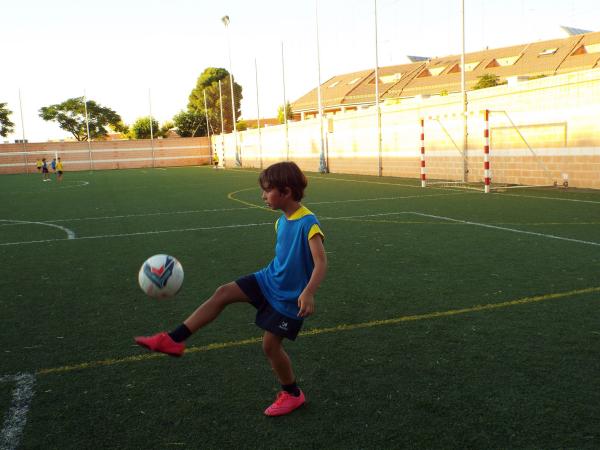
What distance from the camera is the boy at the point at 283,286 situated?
10.8 feet

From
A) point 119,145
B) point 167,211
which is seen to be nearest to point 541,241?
point 167,211

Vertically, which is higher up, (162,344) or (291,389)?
(162,344)

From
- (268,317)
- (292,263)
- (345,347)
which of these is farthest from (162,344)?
(345,347)

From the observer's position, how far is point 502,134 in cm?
1938

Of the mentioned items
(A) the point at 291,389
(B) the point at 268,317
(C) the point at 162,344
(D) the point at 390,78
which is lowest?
(A) the point at 291,389

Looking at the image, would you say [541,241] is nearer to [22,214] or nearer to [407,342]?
[407,342]

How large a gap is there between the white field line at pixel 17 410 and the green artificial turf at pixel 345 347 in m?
0.05

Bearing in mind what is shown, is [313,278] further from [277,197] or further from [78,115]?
[78,115]

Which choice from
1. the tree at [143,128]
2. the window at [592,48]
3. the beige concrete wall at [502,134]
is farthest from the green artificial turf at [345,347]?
the tree at [143,128]

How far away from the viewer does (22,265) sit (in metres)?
8.18

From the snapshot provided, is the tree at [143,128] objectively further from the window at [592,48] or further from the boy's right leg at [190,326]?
the boy's right leg at [190,326]

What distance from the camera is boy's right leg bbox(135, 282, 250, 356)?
3.38 m

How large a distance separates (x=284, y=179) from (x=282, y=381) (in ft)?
4.00

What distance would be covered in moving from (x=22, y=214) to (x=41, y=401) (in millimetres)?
13100
